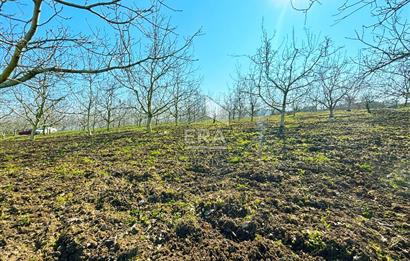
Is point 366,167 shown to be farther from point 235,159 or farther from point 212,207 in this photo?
point 212,207

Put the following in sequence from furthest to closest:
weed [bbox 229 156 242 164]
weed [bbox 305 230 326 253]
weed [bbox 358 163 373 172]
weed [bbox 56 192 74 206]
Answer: weed [bbox 229 156 242 164] < weed [bbox 358 163 373 172] < weed [bbox 56 192 74 206] < weed [bbox 305 230 326 253]

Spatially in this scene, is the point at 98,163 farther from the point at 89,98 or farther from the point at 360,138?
the point at 89,98

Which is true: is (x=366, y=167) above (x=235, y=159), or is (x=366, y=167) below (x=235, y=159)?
below

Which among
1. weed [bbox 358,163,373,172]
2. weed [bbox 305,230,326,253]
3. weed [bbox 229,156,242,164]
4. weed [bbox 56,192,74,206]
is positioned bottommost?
weed [bbox 305,230,326,253]

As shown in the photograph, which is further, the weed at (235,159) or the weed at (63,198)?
the weed at (235,159)

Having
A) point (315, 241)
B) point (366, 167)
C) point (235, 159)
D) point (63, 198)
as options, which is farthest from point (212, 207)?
point (366, 167)

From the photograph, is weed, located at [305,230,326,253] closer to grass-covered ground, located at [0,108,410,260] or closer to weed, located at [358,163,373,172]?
grass-covered ground, located at [0,108,410,260]

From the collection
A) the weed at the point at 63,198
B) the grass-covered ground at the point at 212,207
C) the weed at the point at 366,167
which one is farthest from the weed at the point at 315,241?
the weed at the point at 63,198

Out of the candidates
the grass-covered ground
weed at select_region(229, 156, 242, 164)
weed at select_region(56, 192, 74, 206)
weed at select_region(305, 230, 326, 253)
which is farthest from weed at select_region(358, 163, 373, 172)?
weed at select_region(56, 192, 74, 206)

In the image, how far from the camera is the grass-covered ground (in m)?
2.52

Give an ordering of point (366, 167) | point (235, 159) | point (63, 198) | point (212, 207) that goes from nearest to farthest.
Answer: point (212, 207), point (63, 198), point (366, 167), point (235, 159)

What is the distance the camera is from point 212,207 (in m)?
3.33

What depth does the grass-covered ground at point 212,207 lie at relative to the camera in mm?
2521

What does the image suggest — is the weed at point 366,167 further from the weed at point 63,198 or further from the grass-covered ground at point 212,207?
the weed at point 63,198
